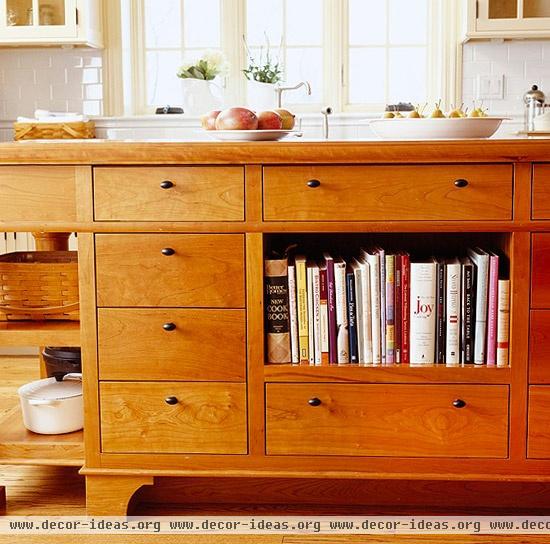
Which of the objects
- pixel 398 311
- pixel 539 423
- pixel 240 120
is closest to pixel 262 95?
pixel 240 120

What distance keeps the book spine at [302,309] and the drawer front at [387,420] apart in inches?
3.7

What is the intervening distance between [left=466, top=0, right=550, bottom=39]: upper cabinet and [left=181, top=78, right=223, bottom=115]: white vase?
1224 mm

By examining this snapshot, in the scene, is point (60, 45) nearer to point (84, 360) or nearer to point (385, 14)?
point (385, 14)

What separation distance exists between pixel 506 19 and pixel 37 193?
2.53m

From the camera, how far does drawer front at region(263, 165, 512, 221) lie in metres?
2.12

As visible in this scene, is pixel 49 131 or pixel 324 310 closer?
pixel 324 310

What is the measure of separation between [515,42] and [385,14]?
658 millimetres

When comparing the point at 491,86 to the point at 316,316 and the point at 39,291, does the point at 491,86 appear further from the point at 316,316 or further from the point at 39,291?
the point at 39,291

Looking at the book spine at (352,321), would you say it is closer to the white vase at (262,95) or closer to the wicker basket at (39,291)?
the wicker basket at (39,291)

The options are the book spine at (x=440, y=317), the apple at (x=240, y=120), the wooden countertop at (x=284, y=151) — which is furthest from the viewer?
the apple at (x=240, y=120)

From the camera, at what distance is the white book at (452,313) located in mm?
2184

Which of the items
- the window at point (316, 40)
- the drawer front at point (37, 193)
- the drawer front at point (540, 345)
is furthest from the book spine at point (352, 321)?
the window at point (316, 40)

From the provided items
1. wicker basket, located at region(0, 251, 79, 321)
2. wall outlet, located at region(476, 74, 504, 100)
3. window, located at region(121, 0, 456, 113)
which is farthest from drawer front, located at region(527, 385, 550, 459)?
window, located at region(121, 0, 456, 113)

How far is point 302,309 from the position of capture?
223 cm
